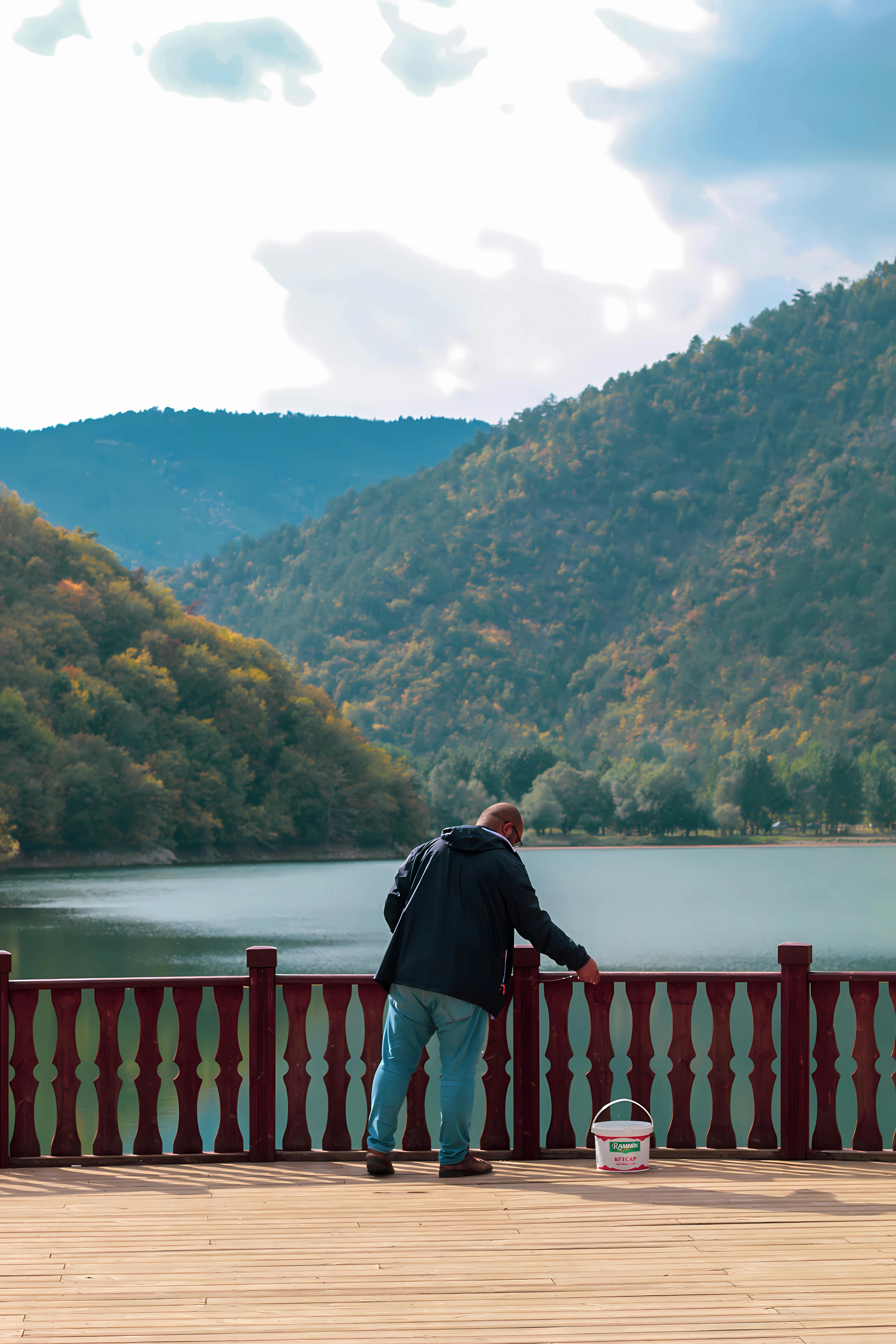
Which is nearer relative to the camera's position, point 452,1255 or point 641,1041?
point 452,1255

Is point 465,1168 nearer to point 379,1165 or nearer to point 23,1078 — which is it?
point 379,1165

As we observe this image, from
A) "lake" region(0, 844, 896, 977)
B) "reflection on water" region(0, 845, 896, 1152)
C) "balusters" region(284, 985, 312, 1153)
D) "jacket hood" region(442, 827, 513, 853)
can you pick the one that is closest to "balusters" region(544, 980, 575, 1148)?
→ "jacket hood" region(442, 827, 513, 853)

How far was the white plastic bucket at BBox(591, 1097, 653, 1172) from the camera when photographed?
537cm

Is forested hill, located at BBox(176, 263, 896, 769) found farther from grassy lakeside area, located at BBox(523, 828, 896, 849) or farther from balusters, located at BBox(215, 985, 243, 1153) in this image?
balusters, located at BBox(215, 985, 243, 1153)

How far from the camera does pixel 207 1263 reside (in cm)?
427

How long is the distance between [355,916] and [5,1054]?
32.8 metres

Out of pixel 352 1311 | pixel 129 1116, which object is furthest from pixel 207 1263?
pixel 129 1116

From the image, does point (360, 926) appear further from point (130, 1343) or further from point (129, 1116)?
point (130, 1343)

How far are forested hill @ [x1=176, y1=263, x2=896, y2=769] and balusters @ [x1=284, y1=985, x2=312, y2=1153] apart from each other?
133 m

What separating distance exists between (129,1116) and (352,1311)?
11042 millimetres

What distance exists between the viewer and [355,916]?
38.0 m

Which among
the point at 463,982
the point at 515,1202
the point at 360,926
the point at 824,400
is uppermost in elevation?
the point at 824,400

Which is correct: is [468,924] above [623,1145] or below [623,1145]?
above

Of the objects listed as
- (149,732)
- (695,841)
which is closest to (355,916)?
(149,732)
